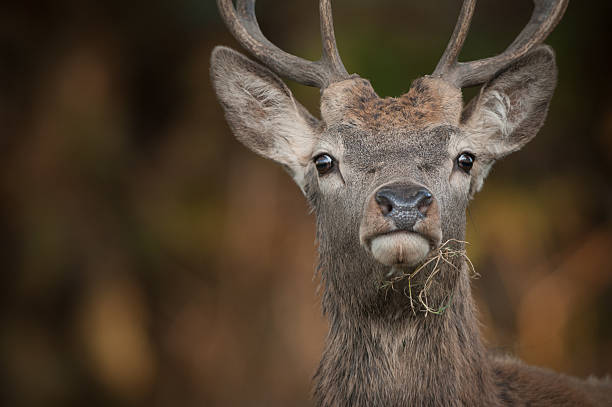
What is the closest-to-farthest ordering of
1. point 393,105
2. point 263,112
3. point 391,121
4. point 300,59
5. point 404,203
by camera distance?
point 404,203 → point 391,121 → point 393,105 → point 300,59 → point 263,112

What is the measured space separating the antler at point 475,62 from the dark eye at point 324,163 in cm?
85

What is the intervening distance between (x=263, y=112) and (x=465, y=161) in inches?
55.8

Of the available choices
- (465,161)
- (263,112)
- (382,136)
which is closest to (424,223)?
(382,136)

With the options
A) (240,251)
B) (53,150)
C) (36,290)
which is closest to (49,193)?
(53,150)

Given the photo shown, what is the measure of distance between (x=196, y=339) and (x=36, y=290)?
211 centimetres

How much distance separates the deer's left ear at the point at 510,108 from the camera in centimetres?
410

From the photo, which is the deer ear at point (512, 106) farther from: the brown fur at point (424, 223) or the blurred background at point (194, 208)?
the blurred background at point (194, 208)

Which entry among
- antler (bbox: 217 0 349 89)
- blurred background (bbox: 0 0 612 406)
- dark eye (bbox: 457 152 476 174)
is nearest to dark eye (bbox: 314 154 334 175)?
antler (bbox: 217 0 349 89)

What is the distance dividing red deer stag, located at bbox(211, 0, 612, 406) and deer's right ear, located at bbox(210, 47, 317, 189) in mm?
10

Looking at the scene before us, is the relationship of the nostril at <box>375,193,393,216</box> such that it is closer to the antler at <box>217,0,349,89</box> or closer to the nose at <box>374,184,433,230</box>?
the nose at <box>374,184,433,230</box>

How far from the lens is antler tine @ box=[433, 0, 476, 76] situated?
4.05m

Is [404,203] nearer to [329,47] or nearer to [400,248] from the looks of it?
[400,248]

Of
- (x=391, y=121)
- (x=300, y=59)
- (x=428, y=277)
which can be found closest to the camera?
(x=428, y=277)

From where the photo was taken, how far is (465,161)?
3811 mm
